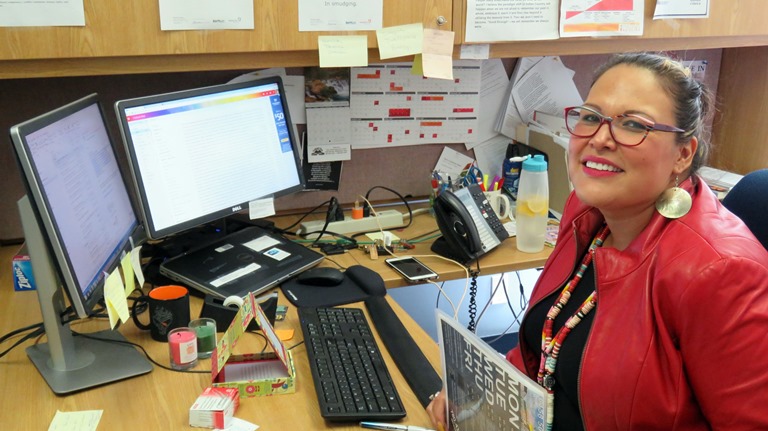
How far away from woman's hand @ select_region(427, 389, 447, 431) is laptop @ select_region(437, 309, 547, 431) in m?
0.01

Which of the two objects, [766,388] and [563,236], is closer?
[766,388]

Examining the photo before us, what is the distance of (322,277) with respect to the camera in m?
1.64

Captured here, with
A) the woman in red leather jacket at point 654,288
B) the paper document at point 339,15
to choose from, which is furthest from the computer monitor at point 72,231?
the woman in red leather jacket at point 654,288

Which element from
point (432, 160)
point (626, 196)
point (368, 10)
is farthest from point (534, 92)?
point (626, 196)

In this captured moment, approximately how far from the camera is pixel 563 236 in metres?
1.47

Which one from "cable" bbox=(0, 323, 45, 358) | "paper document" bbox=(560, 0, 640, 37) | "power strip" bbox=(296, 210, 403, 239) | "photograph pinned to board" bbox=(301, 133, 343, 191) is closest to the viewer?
"cable" bbox=(0, 323, 45, 358)

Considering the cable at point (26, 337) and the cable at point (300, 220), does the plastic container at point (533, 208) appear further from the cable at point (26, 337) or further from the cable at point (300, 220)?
the cable at point (26, 337)

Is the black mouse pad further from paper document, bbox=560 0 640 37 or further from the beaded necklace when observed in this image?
paper document, bbox=560 0 640 37

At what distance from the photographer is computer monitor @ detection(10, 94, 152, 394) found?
1.10 metres

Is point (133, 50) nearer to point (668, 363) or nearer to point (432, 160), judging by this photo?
point (432, 160)

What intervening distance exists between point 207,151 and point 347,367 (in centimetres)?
66

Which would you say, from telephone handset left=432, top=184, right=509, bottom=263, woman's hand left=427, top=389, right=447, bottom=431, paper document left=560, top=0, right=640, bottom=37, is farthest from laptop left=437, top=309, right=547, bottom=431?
paper document left=560, top=0, right=640, bottom=37

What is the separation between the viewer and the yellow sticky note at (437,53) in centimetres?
174

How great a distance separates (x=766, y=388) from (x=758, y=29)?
1330mm
